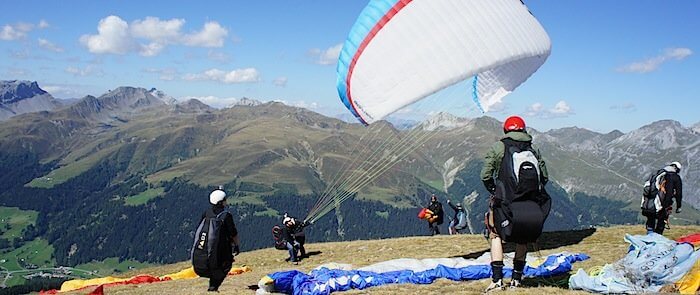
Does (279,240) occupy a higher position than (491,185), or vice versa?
(491,185)

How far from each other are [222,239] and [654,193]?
52.5ft

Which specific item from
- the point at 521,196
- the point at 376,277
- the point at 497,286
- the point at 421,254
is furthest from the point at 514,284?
the point at 421,254

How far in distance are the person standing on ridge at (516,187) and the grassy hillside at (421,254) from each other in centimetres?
138

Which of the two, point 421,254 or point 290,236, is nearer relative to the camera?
point 421,254

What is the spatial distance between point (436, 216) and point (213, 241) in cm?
1937

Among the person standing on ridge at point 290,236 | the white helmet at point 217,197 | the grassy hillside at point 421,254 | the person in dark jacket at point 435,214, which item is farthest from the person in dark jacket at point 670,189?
the white helmet at point 217,197

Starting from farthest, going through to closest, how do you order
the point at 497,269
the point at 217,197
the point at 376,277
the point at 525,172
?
the point at 376,277
the point at 217,197
the point at 497,269
the point at 525,172

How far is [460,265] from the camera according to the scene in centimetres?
1520

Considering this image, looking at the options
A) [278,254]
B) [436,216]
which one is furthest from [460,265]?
[278,254]

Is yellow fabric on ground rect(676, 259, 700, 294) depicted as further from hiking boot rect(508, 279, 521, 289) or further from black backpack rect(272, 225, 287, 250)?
black backpack rect(272, 225, 287, 250)

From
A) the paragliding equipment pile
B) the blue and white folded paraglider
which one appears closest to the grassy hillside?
the blue and white folded paraglider

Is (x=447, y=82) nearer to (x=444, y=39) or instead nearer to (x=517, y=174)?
(x=444, y=39)

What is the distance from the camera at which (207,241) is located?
12.5 m

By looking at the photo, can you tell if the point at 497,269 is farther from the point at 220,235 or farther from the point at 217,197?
the point at 217,197
